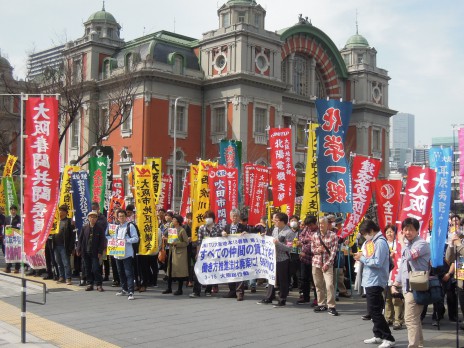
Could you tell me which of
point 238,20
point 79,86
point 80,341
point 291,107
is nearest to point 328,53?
point 291,107

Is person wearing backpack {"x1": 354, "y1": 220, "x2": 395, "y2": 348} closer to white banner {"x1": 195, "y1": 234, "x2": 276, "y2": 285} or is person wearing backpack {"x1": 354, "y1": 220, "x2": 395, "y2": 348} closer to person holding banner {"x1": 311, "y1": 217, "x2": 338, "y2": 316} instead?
person holding banner {"x1": 311, "y1": 217, "x2": 338, "y2": 316}

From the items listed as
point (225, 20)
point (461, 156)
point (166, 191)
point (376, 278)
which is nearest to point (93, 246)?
point (376, 278)

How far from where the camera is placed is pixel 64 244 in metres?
13.0

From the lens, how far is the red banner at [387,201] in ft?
37.0

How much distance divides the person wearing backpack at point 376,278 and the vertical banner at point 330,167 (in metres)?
2.66

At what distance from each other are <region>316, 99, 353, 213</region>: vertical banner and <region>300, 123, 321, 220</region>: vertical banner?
851 mm

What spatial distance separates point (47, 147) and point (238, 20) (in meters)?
34.0

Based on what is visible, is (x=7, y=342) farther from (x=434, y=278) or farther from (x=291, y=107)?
(x=291, y=107)

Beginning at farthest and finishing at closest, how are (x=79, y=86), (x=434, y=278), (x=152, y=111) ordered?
1. (x=152, y=111)
2. (x=79, y=86)
3. (x=434, y=278)

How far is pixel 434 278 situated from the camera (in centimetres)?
700

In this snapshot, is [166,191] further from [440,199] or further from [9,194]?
[440,199]

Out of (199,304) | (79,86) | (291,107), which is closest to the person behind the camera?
(199,304)

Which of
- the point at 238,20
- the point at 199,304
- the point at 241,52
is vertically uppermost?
the point at 238,20

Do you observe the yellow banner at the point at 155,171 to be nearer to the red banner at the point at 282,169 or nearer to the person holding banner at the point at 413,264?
the red banner at the point at 282,169
